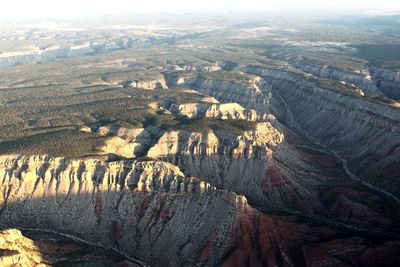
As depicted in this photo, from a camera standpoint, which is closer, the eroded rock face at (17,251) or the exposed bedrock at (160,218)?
the eroded rock face at (17,251)

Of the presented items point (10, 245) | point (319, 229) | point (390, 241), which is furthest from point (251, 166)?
point (10, 245)

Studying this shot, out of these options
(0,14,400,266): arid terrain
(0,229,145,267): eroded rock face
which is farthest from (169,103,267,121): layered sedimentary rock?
(0,229,145,267): eroded rock face

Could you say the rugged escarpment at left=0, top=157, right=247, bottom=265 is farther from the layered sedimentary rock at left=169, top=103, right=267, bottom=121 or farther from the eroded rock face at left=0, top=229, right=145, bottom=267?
the layered sedimentary rock at left=169, top=103, right=267, bottom=121

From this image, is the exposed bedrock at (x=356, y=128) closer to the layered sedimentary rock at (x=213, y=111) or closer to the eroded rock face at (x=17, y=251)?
the layered sedimentary rock at (x=213, y=111)

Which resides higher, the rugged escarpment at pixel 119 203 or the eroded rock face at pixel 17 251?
the eroded rock face at pixel 17 251

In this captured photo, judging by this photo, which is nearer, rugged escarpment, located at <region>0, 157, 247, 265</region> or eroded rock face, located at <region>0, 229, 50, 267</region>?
eroded rock face, located at <region>0, 229, 50, 267</region>

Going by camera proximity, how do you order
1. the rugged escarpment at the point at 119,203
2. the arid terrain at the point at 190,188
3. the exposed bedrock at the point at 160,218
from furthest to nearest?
the rugged escarpment at the point at 119,203
the arid terrain at the point at 190,188
the exposed bedrock at the point at 160,218

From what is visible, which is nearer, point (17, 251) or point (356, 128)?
point (17, 251)

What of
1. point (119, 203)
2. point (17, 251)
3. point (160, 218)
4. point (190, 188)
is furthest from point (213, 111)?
point (17, 251)

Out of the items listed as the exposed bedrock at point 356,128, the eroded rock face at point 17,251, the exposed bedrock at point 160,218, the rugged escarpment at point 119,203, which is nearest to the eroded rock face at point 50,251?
the eroded rock face at point 17,251

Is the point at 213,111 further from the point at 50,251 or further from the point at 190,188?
the point at 50,251

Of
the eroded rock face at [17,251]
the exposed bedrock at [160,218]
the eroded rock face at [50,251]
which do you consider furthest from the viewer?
the exposed bedrock at [160,218]

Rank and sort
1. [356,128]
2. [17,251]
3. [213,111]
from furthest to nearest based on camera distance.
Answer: [356,128] < [213,111] < [17,251]
